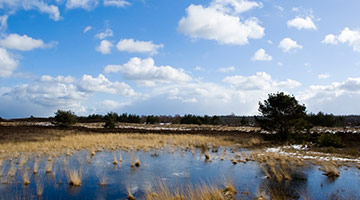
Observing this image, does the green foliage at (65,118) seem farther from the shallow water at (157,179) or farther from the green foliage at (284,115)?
the green foliage at (284,115)

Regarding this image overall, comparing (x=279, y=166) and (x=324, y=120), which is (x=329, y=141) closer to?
(x=279, y=166)

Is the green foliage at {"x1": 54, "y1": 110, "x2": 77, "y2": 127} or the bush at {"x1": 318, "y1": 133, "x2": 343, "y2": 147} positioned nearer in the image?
the bush at {"x1": 318, "y1": 133, "x2": 343, "y2": 147}

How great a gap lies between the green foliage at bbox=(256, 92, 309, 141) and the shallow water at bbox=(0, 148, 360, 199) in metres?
10.6

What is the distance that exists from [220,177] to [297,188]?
3508 millimetres

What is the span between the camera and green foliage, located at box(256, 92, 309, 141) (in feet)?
81.1

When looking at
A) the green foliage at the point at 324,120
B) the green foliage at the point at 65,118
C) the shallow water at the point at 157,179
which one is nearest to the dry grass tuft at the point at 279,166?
the shallow water at the point at 157,179

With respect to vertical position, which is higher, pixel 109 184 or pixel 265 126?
pixel 265 126

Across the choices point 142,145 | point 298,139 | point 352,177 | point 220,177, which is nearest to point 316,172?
point 352,177

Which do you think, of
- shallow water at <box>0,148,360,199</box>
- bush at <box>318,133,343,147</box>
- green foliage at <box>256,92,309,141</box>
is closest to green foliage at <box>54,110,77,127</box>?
shallow water at <box>0,148,360,199</box>

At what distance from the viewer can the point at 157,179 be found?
11945mm

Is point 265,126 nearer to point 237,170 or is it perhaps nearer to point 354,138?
point 354,138

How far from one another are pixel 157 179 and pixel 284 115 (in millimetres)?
17851

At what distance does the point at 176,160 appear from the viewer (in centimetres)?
1764

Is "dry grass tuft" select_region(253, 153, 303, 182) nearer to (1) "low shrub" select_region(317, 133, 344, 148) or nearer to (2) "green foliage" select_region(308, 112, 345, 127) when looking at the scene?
(1) "low shrub" select_region(317, 133, 344, 148)
